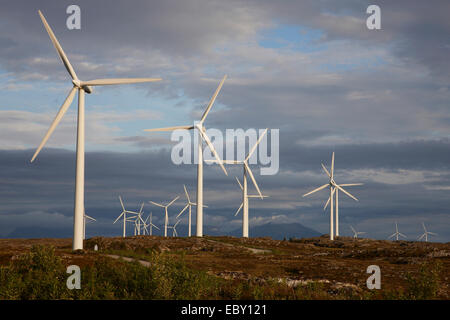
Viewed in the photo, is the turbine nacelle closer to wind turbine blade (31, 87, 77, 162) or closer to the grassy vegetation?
wind turbine blade (31, 87, 77, 162)

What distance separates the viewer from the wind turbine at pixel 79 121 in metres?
50.9

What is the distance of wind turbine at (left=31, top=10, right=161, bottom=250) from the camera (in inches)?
2003

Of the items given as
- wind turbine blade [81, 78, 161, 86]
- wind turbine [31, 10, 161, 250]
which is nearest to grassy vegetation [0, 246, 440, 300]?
wind turbine [31, 10, 161, 250]

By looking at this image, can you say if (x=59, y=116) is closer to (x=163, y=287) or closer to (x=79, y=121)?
(x=79, y=121)

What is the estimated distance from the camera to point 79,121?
52656 mm

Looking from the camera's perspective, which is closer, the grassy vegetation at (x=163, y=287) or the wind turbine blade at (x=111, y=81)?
the grassy vegetation at (x=163, y=287)

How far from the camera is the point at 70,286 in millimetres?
27125

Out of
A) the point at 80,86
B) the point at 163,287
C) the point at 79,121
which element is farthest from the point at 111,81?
the point at 163,287

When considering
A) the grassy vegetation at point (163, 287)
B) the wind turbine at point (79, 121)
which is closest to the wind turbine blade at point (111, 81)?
the wind turbine at point (79, 121)

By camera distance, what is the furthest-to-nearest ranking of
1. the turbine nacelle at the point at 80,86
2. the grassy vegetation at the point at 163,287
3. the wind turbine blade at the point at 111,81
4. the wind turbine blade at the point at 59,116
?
1. the turbine nacelle at the point at 80,86
2. the wind turbine blade at the point at 111,81
3. the wind turbine blade at the point at 59,116
4. the grassy vegetation at the point at 163,287

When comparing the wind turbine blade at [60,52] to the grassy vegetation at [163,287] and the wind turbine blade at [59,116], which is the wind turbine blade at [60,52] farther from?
the grassy vegetation at [163,287]

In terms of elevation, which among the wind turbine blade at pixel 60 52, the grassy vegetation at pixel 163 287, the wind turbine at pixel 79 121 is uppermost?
the wind turbine blade at pixel 60 52

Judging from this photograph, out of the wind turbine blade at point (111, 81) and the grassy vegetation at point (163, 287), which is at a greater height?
the wind turbine blade at point (111, 81)
